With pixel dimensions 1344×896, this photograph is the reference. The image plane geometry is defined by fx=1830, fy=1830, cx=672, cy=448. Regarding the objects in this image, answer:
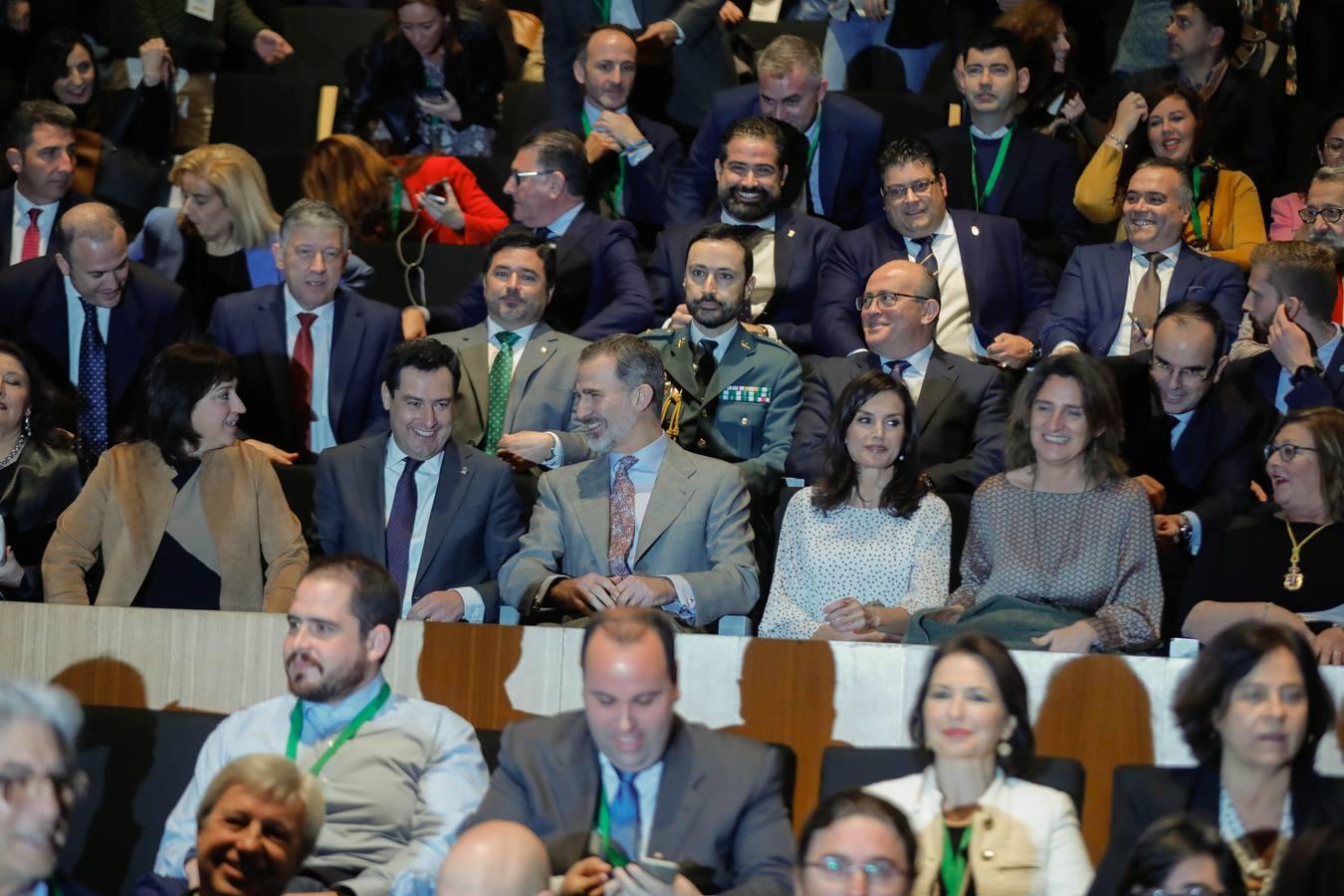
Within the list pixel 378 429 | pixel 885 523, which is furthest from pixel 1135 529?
pixel 378 429

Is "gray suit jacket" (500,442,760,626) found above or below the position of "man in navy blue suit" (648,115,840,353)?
below

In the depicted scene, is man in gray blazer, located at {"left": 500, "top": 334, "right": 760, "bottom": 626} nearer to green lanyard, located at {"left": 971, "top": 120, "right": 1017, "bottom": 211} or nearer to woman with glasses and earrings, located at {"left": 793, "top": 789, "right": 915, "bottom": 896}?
woman with glasses and earrings, located at {"left": 793, "top": 789, "right": 915, "bottom": 896}

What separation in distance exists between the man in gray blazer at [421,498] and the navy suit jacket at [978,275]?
1335 mm

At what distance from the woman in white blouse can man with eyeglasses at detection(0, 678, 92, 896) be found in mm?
1886

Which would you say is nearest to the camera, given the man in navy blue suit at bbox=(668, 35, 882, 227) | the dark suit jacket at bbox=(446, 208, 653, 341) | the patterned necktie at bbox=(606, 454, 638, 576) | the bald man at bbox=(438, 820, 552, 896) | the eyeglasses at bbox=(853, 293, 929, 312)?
the bald man at bbox=(438, 820, 552, 896)

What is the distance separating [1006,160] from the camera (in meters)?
5.96

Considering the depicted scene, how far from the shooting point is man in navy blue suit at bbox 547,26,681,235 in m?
6.09

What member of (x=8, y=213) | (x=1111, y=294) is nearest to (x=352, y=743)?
(x=1111, y=294)

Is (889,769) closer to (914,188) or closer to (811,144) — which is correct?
(914,188)

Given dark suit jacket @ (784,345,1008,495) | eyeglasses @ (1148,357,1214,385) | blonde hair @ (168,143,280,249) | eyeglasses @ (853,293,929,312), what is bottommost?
dark suit jacket @ (784,345,1008,495)

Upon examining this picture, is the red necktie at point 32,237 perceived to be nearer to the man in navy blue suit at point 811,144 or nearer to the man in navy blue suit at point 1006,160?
the man in navy blue suit at point 811,144

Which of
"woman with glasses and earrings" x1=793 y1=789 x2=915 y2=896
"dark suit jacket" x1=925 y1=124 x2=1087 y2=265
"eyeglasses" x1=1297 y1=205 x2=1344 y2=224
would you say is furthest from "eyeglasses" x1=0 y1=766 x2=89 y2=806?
"eyeglasses" x1=1297 y1=205 x2=1344 y2=224

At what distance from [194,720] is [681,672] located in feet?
3.20

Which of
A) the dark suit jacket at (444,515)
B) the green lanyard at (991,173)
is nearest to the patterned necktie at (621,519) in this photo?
the dark suit jacket at (444,515)
